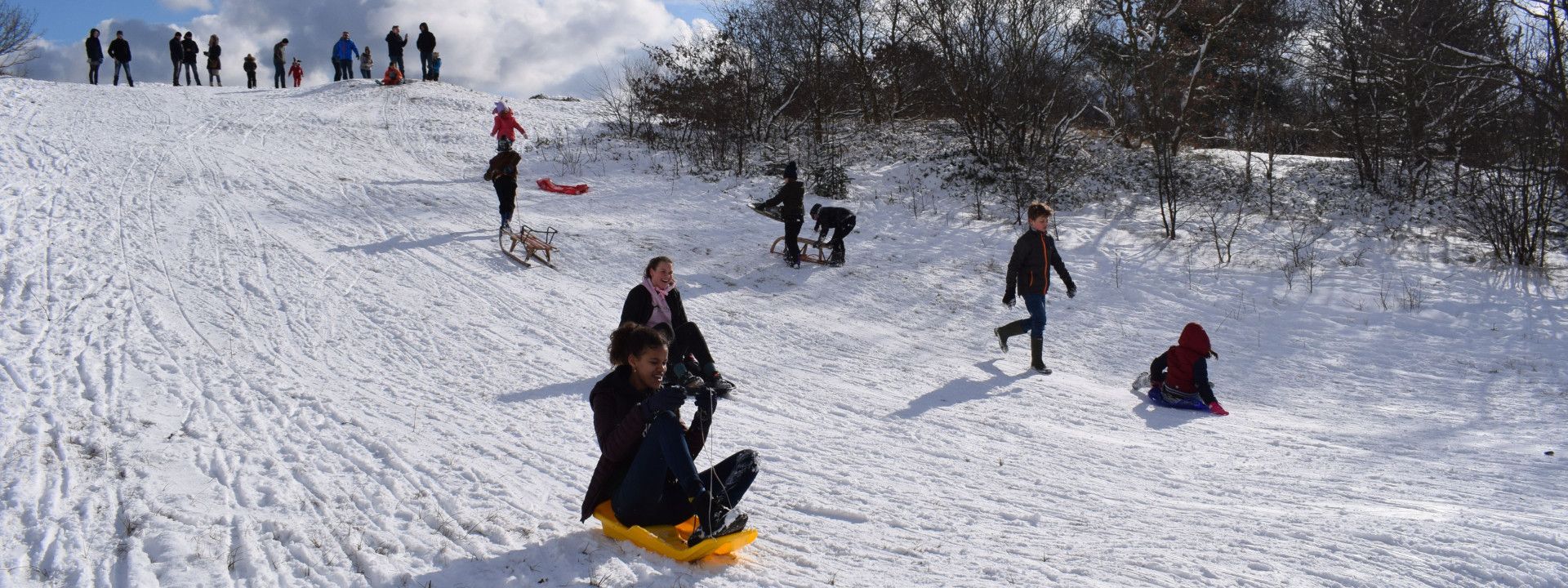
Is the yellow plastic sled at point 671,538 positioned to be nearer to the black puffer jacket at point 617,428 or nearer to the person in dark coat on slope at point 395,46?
the black puffer jacket at point 617,428

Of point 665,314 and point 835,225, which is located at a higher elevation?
point 835,225

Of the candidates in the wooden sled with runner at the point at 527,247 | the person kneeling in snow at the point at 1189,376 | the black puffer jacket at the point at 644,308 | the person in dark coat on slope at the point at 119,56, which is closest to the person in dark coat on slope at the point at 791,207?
the wooden sled with runner at the point at 527,247

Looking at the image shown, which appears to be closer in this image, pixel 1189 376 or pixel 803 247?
pixel 1189 376

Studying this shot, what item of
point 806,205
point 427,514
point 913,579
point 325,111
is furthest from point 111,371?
point 325,111

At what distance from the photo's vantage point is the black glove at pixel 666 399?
12.1 feet

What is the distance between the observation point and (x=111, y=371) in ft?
21.3

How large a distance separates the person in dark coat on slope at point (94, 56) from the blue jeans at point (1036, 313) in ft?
82.7

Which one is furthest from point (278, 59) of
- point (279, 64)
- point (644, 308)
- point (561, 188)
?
point (644, 308)

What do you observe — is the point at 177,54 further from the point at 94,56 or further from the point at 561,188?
the point at 561,188

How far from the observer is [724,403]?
7.35m

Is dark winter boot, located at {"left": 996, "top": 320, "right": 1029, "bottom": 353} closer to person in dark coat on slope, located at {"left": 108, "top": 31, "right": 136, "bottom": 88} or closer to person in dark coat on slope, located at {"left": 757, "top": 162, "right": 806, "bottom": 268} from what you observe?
person in dark coat on slope, located at {"left": 757, "top": 162, "right": 806, "bottom": 268}

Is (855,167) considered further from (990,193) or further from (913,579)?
(913,579)

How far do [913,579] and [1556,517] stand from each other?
3675 mm

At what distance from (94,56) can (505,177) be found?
18.1 metres
